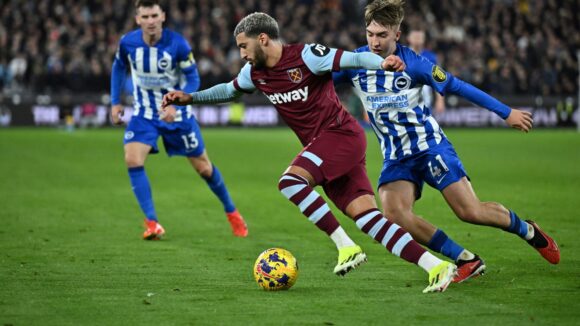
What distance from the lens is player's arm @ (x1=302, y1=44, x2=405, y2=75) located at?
6742 millimetres

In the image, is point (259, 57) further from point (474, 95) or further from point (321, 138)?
point (474, 95)

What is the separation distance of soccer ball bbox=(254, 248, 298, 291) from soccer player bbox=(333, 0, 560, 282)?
3.13 ft

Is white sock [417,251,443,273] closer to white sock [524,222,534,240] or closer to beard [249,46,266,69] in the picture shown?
white sock [524,222,534,240]

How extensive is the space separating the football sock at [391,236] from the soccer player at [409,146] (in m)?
0.61

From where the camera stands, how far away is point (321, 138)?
286 inches

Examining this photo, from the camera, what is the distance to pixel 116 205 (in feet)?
43.2

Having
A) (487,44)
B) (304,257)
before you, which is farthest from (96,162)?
(487,44)

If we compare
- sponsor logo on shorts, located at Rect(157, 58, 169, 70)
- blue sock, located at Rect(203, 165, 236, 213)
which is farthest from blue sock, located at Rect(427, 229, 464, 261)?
sponsor logo on shorts, located at Rect(157, 58, 169, 70)

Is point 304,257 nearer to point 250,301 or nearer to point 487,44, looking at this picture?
point 250,301

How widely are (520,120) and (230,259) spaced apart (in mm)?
3024

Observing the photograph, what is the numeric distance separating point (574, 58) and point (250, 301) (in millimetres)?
29966

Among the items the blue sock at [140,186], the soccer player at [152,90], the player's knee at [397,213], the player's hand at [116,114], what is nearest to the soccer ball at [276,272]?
the player's knee at [397,213]

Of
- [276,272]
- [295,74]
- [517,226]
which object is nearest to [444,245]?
[517,226]

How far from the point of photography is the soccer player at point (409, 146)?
24.0 feet
